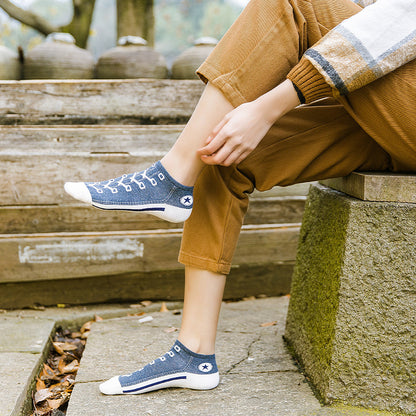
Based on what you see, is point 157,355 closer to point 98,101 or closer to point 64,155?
point 64,155

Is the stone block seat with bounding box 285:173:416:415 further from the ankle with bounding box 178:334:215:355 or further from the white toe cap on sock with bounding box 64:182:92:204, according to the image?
the white toe cap on sock with bounding box 64:182:92:204

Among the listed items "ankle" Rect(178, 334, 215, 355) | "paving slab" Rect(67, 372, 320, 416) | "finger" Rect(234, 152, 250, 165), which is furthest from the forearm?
"paving slab" Rect(67, 372, 320, 416)

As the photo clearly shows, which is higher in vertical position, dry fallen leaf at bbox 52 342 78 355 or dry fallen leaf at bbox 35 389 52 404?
dry fallen leaf at bbox 35 389 52 404

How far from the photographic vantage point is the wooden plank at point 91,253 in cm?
241

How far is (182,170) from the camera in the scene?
4.55ft

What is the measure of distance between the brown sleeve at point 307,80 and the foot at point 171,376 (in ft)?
2.70

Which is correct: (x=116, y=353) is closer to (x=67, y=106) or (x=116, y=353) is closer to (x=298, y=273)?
(x=298, y=273)

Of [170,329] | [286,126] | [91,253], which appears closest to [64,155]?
[91,253]

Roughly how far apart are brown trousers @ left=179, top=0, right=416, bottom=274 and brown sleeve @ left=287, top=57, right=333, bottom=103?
7cm

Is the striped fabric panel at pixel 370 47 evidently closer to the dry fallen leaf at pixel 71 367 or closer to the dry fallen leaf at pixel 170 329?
the dry fallen leaf at pixel 170 329

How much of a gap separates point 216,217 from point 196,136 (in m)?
0.25

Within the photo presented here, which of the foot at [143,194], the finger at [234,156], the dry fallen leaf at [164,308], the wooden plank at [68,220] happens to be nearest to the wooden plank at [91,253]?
the wooden plank at [68,220]

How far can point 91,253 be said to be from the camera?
246 centimetres

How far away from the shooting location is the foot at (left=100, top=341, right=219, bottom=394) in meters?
1.49
